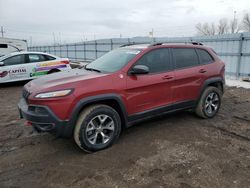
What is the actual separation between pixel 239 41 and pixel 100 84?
946 cm

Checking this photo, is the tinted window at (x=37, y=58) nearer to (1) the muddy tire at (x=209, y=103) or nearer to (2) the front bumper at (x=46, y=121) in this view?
(2) the front bumper at (x=46, y=121)

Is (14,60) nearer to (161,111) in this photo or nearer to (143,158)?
(161,111)

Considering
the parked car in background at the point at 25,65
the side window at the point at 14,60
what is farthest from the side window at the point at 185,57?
the side window at the point at 14,60

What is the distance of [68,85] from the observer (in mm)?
3344

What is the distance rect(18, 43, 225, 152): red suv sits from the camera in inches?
130

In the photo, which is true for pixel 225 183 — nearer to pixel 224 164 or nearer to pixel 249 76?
pixel 224 164

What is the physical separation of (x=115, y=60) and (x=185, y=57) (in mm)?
1512

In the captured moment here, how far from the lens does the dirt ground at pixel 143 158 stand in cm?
292

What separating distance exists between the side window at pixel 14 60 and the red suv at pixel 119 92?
639cm

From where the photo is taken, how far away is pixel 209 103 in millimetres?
5188

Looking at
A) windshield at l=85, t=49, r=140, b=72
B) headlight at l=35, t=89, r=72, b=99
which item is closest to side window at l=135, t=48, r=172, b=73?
windshield at l=85, t=49, r=140, b=72

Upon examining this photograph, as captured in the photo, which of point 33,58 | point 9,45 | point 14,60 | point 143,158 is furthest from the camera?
point 9,45

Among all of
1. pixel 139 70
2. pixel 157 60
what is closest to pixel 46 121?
pixel 139 70

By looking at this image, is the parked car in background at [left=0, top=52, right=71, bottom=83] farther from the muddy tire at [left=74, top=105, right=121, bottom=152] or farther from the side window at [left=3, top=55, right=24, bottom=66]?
the muddy tire at [left=74, top=105, right=121, bottom=152]
